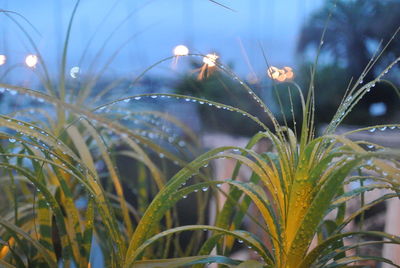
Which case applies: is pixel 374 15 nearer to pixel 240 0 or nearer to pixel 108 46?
pixel 240 0

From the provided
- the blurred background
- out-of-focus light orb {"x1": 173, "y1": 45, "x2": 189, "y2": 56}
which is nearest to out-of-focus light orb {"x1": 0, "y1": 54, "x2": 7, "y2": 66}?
the blurred background

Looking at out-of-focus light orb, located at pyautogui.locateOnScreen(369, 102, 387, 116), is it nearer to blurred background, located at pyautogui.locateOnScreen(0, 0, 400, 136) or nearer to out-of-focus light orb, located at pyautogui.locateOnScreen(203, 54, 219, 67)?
blurred background, located at pyautogui.locateOnScreen(0, 0, 400, 136)

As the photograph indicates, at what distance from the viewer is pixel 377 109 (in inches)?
42.8

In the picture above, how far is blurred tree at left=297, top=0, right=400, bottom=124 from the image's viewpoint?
1.08 metres

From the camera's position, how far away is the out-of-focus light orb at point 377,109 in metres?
1.08

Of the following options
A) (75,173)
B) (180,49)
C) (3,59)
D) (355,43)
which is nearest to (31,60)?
(3,59)

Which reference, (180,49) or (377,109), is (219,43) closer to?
(180,49)

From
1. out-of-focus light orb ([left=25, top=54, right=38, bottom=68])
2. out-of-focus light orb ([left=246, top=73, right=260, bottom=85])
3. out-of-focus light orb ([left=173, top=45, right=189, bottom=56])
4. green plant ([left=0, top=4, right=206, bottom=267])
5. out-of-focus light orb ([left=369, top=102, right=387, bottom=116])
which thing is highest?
out-of-focus light orb ([left=173, top=45, right=189, bottom=56])

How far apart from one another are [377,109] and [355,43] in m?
0.16

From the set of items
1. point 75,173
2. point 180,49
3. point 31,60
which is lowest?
point 75,173

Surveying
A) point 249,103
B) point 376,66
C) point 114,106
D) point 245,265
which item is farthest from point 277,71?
point 245,265

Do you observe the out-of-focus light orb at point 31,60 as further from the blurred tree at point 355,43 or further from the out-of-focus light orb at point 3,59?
the blurred tree at point 355,43

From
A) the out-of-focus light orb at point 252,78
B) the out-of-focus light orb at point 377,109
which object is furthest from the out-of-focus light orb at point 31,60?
the out-of-focus light orb at point 377,109

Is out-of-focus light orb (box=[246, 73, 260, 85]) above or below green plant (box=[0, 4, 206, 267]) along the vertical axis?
above
